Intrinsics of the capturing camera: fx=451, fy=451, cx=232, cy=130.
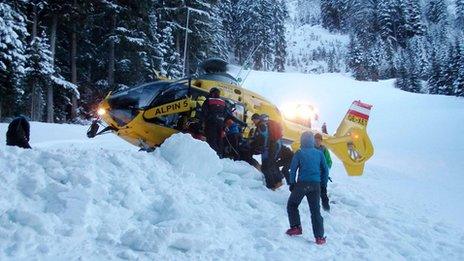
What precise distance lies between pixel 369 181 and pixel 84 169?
38.6 feet

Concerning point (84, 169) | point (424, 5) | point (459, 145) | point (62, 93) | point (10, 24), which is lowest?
point (459, 145)

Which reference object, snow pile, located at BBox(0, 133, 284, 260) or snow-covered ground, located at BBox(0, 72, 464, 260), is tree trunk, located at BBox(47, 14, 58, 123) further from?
snow pile, located at BBox(0, 133, 284, 260)

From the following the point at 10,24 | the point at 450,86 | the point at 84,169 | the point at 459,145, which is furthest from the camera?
the point at 450,86

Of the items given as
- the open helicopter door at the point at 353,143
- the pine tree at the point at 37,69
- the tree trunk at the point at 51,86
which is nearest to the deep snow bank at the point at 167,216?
the open helicopter door at the point at 353,143

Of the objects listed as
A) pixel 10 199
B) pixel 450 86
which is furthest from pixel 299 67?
pixel 10 199

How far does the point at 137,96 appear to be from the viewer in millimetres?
11023

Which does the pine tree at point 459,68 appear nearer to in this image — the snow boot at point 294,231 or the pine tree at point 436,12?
the snow boot at point 294,231

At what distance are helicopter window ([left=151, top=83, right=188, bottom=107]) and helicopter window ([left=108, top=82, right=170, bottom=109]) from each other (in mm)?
142

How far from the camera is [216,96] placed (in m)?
10.1

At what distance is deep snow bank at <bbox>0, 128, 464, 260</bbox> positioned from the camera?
16.4 feet

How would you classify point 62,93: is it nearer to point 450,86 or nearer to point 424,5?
point 450,86

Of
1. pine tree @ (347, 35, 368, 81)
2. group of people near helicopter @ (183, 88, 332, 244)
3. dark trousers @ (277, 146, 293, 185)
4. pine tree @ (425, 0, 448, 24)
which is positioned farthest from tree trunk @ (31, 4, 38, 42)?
pine tree @ (425, 0, 448, 24)

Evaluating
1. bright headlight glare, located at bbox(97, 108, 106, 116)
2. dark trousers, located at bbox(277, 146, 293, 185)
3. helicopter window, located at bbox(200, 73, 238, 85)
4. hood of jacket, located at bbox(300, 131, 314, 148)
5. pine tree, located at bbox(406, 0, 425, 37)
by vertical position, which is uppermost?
pine tree, located at bbox(406, 0, 425, 37)

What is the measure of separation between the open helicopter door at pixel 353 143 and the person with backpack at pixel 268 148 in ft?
13.7
